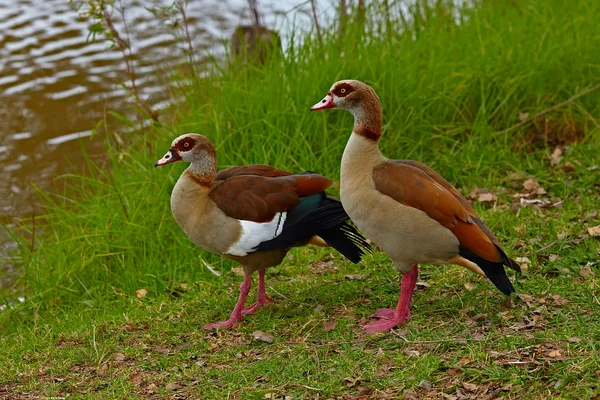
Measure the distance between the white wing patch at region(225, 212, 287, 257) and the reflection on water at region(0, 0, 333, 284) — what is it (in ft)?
10.0

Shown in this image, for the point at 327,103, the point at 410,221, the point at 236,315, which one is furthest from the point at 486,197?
the point at 236,315

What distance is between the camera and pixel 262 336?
469 centimetres

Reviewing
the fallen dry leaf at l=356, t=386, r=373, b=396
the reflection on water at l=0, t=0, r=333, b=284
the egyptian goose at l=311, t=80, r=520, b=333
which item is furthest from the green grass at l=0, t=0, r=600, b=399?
the reflection on water at l=0, t=0, r=333, b=284

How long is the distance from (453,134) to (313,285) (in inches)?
93.9

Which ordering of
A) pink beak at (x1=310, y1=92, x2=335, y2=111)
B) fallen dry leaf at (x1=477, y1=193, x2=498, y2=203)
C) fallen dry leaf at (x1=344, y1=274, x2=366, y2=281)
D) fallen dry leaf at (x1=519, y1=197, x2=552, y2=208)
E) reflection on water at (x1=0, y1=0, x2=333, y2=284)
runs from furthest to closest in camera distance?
reflection on water at (x1=0, y1=0, x2=333, y2=284) → fallen dry leaf at (x1=477, y1=193, x2=498, y2=203) → fallen dry leaf at (x1=519, y1=197, x2=552, y2=208) → fallen dry leaf at (x1=344, y1=274, x2=366, y2=281) → pink beak at (x1=310, y1=92, x2=335, y2=111)

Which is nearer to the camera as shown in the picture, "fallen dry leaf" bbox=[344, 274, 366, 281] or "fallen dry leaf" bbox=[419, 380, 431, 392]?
"fallen dry leaf" bbox=[419, 380, 431, 392]

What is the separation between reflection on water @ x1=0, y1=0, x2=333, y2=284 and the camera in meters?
8.37

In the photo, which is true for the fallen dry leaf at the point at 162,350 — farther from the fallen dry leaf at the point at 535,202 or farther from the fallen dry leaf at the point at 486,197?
the fallen dry leaf at the point at 535,202

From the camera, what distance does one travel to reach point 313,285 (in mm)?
5395

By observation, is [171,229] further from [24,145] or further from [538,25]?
[538,25]

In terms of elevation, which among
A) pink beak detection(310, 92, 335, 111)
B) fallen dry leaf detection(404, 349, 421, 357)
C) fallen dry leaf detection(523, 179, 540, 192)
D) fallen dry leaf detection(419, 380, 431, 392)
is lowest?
fallen dry leaf detection(523, 179, 540, 192)

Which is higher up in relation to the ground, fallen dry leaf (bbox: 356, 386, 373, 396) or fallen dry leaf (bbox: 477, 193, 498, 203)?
fallen dry leaf (bbox: 356, 386, 373, 396)

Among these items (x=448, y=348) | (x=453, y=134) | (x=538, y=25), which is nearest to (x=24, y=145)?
(x=453, y=134)

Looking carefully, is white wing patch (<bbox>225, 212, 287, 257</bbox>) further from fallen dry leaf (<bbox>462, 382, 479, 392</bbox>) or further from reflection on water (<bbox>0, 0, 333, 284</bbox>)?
reflection on water (<bbox>0, 0, 333, 284</bbox>)
